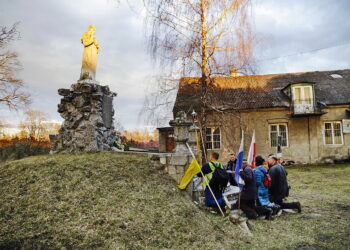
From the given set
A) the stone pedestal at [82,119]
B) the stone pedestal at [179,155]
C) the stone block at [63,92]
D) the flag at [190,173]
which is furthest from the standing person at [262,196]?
the stone block at [63,92]

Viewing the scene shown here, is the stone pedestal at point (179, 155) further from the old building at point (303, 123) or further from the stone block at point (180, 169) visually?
the old building at point (303, 123)

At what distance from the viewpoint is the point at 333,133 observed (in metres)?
18.4

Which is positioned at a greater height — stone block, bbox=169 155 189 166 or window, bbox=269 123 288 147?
window, bbox=269 123 288 147

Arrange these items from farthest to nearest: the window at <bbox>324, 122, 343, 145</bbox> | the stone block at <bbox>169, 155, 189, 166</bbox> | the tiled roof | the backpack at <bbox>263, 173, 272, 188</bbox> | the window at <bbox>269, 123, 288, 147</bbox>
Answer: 1. the window at <bbox>269, 123, 288, 147</bbox>
2. the window at <bbox>324, 122, 343, 145</bbox>
3. the tiled roof
4. the stone block at <bbox>169, 155, 189, 166</bbox>
5. the backpack at <bbox>263, 173, 272, 188</bbox>

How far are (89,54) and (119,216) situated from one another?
7.12 m

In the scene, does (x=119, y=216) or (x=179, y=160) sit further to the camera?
(x=179, y=160)

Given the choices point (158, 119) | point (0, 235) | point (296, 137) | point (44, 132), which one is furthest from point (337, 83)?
point (44, 132)

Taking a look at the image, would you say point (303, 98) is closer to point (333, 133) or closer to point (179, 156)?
point (333, 133)

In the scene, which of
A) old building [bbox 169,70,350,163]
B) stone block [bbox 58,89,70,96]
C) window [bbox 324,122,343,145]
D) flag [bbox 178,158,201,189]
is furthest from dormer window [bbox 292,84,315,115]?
stone block [bbox 58,89,70,96]

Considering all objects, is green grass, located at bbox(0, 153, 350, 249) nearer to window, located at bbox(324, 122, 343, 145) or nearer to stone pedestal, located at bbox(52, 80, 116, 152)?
stone pedestal, located at bbox(52, 80, 116, 152)

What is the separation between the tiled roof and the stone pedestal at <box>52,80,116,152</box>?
10.4 ft

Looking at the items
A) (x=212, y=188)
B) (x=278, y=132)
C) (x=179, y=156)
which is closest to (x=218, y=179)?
(x=212, y=188)

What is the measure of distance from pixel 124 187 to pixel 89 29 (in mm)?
7098

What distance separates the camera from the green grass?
4.00 m
